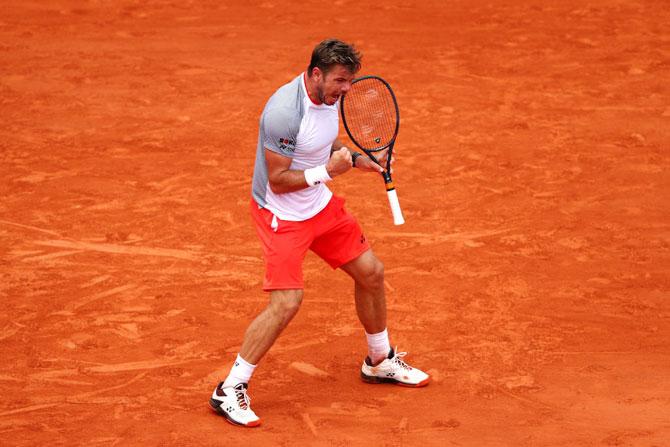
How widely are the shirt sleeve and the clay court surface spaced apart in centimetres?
153

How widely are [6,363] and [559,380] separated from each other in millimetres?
3414

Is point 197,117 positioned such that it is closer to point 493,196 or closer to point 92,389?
point 493,196

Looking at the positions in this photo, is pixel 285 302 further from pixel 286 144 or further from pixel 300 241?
pixel 286 144

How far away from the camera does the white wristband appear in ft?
18.4

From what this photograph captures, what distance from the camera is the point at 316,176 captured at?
5613mm

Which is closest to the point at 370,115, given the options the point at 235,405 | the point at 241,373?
the point at 241,373

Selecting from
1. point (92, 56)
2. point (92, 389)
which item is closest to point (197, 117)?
point (92, 56)

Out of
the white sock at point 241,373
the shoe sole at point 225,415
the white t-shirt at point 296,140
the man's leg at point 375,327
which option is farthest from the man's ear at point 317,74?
the shoe sole at point 225,415

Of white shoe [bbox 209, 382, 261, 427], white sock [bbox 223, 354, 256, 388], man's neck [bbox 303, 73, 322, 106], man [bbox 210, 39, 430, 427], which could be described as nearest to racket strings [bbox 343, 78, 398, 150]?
man [bbox 210, 39, 430, 427]

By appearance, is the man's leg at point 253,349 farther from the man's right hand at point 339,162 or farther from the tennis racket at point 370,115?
the tennis racket at point 370,115

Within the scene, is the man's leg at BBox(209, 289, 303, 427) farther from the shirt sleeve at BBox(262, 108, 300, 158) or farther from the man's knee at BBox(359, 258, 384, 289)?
the shirt sleeve at BBox(262, 108, 300, 158)

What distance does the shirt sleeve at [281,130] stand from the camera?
18.2 feet

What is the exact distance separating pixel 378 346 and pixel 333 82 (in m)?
1.68

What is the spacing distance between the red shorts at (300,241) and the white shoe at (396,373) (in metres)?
0.73
